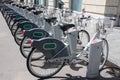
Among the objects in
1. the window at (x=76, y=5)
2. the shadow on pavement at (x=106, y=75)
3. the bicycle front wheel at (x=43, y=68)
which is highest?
the window at (x=76, y=5)

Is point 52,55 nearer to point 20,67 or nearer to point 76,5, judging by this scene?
point 20,67

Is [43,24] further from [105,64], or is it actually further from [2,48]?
[105,64]

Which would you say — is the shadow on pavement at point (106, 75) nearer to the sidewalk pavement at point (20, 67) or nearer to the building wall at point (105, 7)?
the sidewalk pavement at point (20, 67)

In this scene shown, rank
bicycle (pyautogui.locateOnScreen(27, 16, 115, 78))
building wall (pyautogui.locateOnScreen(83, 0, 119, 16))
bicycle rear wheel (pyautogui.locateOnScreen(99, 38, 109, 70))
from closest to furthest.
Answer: bicycle (pyautogui.locateOnScreen(27, 16, 115, 78))
bicycle rear wheel (pyautogui.locateOnScreen(99, 38, 109, 70))
building wall (pyautogui.locateOnScreen(83, 0, 119, 16))

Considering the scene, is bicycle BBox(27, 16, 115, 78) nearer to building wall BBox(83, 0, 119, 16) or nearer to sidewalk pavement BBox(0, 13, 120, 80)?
sidewalk pavement BBox(0, 13, 120, 80)

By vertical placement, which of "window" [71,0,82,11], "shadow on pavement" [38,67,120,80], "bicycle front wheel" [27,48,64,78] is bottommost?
"shadow on pavement" [38,67,120,80]

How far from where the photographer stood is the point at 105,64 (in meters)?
5.33

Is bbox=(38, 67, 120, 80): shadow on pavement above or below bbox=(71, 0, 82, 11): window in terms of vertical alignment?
below

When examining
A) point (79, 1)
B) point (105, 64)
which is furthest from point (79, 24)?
point (79, 1)

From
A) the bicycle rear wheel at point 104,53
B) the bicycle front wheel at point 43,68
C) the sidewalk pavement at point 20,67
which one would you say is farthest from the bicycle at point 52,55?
the bicycle rear wheel at point 104,53

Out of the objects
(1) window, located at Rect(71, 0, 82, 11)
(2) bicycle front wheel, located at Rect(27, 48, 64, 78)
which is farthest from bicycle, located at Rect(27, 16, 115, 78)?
(1) window, located at Rect(71, 0, 82, 11)

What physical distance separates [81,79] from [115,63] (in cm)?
100

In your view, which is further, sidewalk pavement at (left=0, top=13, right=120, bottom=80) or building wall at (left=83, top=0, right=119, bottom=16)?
building wall at (left=83, top=0, right=119, bottom=16)

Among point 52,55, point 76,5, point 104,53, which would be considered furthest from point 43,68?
point 76,5
